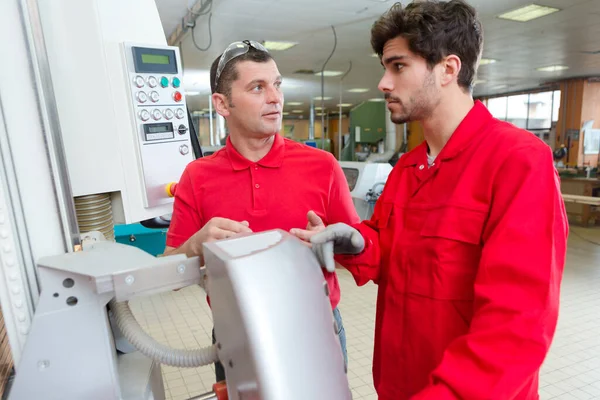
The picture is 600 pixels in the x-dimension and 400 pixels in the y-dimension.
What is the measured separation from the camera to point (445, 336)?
2.98ft

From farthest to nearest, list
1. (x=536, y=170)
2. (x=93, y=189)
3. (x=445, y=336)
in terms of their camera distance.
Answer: (x=93, y=189)
(x=445, y=336)
(x=536, y=170)

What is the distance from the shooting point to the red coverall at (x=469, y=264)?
2.30 ft

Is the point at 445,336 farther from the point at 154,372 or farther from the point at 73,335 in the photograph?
the point at 73,335

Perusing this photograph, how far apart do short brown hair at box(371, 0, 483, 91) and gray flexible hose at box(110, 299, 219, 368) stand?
818mm

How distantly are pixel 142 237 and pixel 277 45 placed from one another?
14.3 ft

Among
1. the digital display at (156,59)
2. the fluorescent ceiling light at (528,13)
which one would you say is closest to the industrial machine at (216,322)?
the digital display at (156,59)

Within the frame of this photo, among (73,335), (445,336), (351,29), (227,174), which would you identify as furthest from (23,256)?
(351,29)

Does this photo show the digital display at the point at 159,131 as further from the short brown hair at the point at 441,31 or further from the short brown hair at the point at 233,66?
the short brown hair at the point at 441,31

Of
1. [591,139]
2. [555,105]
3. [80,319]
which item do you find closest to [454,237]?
[80,319]

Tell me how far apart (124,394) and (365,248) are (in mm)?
640

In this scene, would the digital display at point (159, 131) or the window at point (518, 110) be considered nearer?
the digital display at point (159, 131)

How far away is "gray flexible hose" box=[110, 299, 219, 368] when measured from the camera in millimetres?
725

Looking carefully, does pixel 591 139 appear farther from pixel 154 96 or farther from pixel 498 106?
pixel 154 96

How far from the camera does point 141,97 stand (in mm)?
1354
